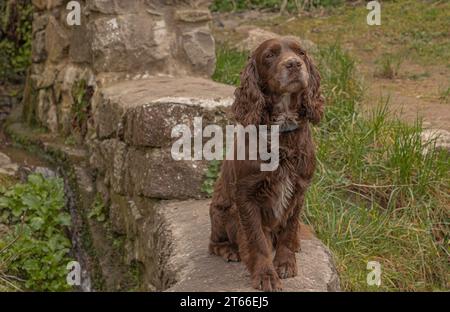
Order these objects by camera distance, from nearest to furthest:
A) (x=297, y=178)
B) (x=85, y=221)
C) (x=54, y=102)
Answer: (x=297, y=178), (x=85, y=221), (x=54, y=102)

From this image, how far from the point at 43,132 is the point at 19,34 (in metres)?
1.41

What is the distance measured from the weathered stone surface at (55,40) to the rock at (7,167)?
98 centimetres

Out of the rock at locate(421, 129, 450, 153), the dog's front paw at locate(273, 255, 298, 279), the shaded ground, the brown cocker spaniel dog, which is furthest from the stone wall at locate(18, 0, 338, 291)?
the shaded ground

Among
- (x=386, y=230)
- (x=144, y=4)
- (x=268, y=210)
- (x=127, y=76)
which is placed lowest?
(x=386, y=230)

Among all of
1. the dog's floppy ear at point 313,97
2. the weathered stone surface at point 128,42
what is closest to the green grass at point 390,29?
the weathered stone surface at point 128,42

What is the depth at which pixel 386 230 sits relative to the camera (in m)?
5.81

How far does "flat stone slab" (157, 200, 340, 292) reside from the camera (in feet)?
14.2

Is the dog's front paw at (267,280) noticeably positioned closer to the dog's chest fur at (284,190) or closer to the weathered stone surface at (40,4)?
the dog's chest fur at (284,190)

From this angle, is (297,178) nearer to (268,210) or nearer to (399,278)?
(268,210)

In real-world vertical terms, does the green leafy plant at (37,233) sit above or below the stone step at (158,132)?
below

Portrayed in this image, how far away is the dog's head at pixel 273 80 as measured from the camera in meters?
4.08

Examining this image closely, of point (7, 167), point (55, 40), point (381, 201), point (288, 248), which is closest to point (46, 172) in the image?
point (7, 167)

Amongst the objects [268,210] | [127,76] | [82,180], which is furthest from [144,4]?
[268,210]

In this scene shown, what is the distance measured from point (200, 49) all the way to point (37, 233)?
184 centimetres
